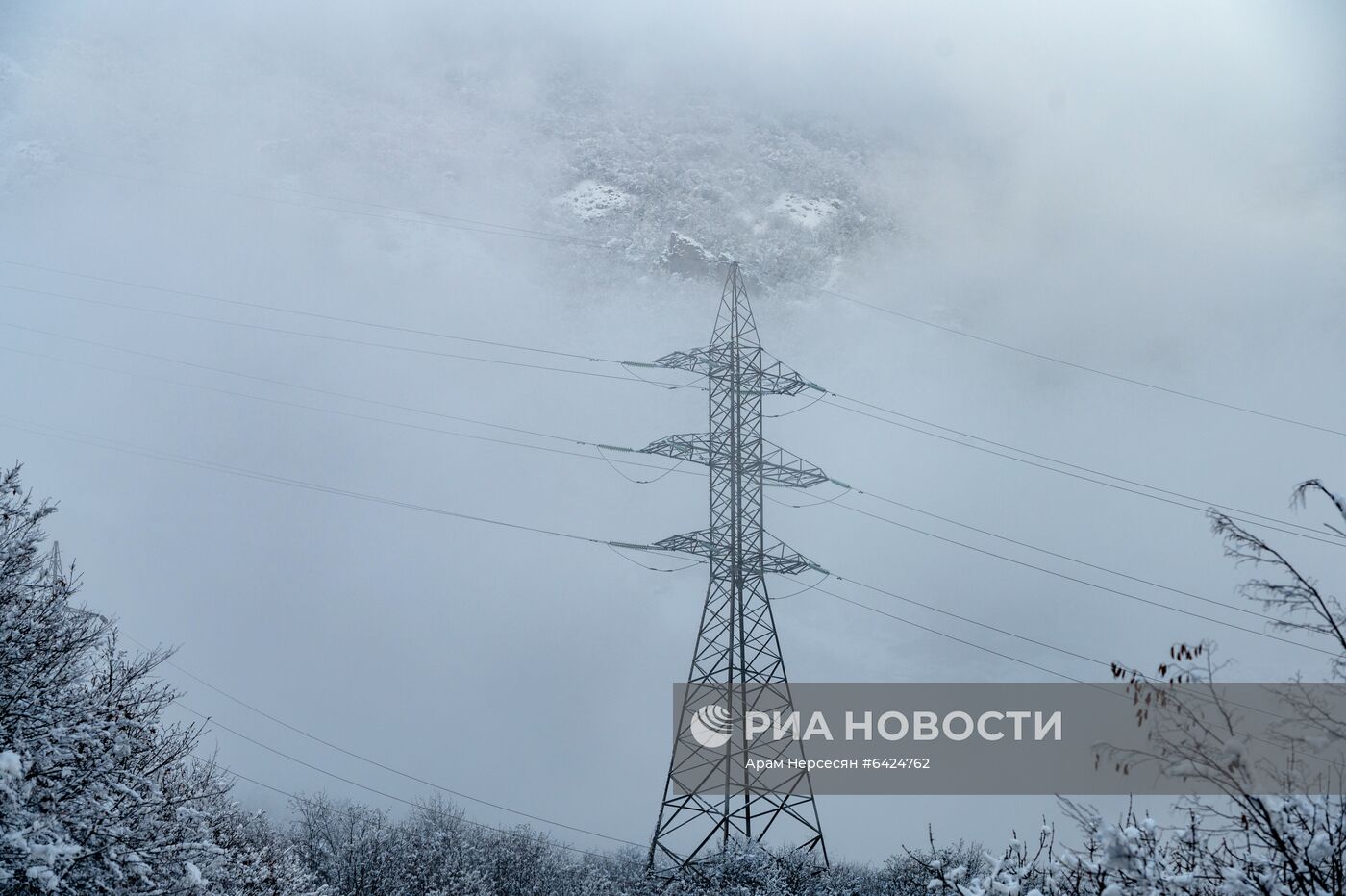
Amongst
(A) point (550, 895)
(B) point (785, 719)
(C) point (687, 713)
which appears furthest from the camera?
(A) point (550, 895)

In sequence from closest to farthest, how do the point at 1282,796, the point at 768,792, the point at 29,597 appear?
the point at 1282,796, the point at 29,597, the point at 768,792

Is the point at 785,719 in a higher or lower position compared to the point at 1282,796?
higher

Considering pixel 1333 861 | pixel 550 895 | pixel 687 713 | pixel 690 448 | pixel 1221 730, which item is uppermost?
pixel 690 448

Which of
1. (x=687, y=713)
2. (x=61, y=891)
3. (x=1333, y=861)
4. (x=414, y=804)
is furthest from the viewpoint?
(x=414, y=804)

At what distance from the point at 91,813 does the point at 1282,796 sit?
13242mm

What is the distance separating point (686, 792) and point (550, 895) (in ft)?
86.6

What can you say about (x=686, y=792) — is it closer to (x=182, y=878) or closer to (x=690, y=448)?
(x=690, y=448)

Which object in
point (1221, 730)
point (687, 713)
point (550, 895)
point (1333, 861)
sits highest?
point (687, 713)

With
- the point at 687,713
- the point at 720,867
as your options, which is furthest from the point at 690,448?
the point at 720,867

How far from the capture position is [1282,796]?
7.09 meters

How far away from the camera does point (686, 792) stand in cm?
2480

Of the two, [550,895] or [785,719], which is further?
[550,895]

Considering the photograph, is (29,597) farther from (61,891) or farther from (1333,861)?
(1333,861)

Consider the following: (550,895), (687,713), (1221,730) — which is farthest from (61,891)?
(550,895)
